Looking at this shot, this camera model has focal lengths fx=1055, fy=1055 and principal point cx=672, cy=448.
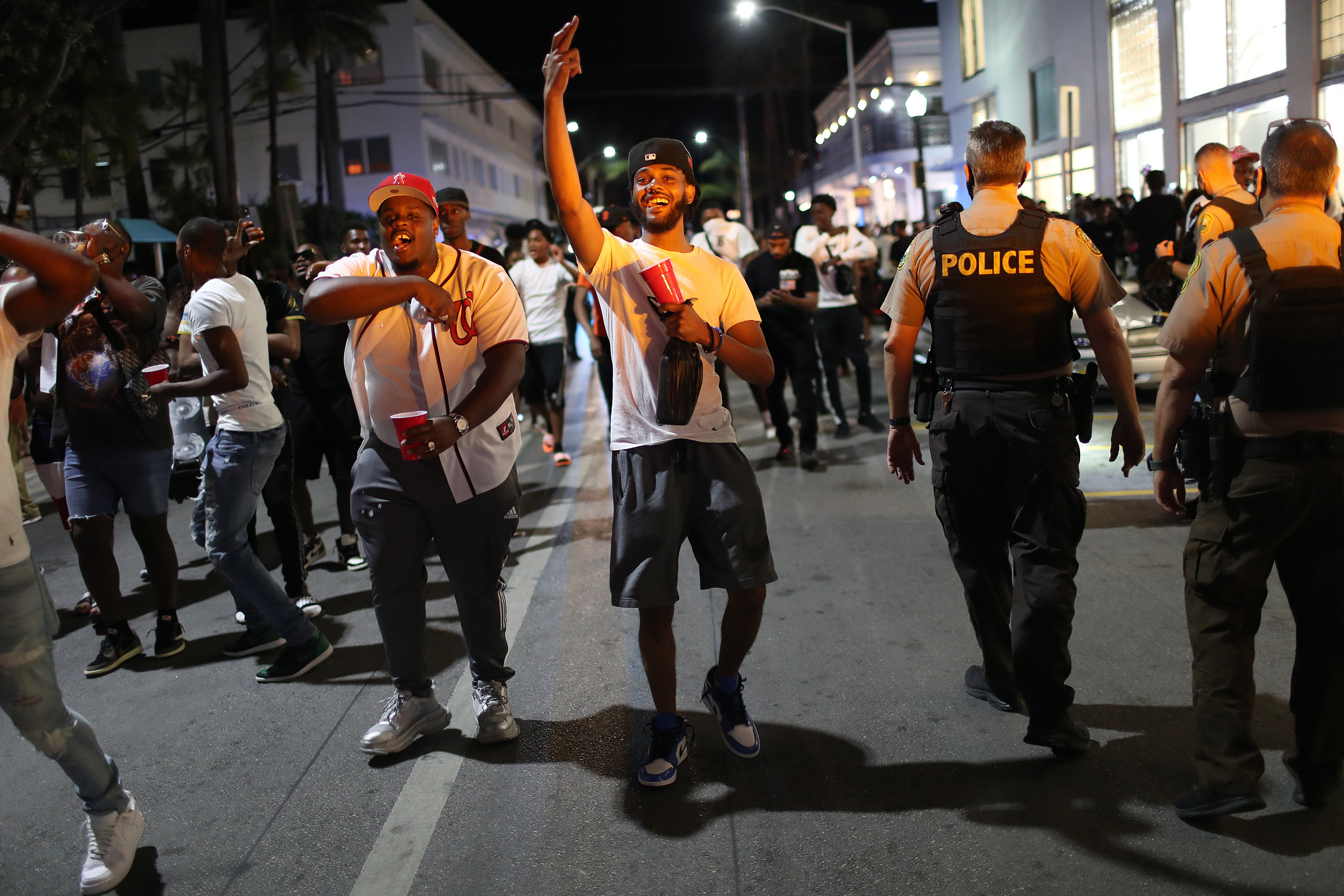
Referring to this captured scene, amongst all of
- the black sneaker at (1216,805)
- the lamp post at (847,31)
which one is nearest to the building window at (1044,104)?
the lamp post at (847,31)

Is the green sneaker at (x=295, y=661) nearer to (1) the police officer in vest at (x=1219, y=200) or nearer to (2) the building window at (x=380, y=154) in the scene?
(1) the police officer in vest at (x=1219, y=200)

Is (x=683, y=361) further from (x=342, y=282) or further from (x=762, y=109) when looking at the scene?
(x=762, y=109)

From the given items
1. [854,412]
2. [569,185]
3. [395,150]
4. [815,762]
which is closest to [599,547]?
[815,762]

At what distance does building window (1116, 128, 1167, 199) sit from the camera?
19078 mm

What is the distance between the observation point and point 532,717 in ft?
13.4

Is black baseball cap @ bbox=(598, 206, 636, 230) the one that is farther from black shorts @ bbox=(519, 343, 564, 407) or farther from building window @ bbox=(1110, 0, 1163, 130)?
building window @ bbox=(1110, 0, 1163, 130)

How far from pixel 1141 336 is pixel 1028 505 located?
7850 millimetres

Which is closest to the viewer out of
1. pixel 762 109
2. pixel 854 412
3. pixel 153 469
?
pixel 153 469

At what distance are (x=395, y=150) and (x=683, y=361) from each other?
4629 centimetres

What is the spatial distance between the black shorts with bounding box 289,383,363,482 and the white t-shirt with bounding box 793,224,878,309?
416cm

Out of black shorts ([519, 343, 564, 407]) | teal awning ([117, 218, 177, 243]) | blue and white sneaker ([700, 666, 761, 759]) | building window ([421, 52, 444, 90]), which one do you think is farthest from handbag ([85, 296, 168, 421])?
building window ([421, 52, 444, 90])

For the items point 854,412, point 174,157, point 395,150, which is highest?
point 395,150

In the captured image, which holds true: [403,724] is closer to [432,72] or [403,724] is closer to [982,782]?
[982,782]

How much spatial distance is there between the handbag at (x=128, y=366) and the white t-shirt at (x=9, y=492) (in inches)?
70.0
